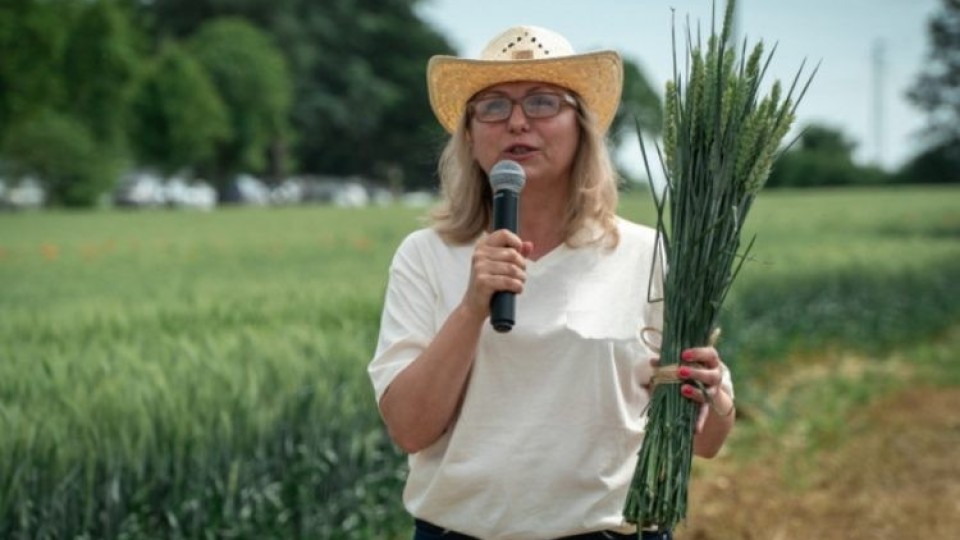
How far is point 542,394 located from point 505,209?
37cm

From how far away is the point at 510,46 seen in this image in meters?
2.61

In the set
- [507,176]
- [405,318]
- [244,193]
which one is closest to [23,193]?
[244,193]

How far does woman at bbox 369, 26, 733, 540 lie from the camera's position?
2469 mm

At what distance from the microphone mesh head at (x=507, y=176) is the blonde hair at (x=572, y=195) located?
21 cm

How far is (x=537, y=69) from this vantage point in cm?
255

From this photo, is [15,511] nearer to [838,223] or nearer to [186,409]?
[186,409]

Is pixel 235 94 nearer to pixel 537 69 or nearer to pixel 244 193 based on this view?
pixel 244 193

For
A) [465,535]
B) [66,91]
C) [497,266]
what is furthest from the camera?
[66,91]

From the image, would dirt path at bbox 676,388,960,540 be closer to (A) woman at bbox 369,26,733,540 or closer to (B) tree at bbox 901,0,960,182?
(A) woman at bbox 369,26,733,540

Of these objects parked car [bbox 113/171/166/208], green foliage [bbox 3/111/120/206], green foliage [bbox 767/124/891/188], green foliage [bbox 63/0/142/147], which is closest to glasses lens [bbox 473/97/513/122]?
green foliage [bbox 3/111/120/206]

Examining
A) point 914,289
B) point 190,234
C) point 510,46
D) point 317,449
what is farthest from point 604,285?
point 190,234

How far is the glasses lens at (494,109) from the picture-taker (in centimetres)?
254

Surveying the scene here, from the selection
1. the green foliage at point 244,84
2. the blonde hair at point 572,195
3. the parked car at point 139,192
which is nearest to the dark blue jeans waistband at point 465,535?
the blonde hair at point 572,195

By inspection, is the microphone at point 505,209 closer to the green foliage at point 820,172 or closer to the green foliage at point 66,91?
the green foliage at point 66,91
